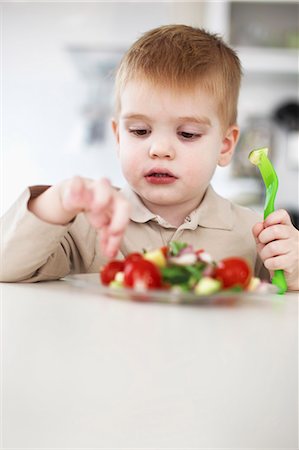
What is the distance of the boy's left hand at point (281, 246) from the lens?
3.35 feet

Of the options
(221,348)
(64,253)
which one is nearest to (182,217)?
(64,253)

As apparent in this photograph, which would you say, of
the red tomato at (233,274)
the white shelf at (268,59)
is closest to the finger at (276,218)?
the red tomato at (233,274)

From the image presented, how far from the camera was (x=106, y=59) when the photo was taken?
430 cm

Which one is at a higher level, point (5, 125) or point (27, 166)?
point (5, 125)

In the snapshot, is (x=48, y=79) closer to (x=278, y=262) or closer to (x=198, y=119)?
(x=198, y=119)

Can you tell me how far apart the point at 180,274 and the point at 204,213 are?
0.56 meters

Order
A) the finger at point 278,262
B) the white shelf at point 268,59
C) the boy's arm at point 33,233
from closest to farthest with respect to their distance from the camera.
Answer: the boy's arm at point 33,233 < the finger at point 278,262 < the white shelf at point 268,59

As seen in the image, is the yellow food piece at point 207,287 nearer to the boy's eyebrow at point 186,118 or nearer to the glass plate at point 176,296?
the glass plate at point 176,296

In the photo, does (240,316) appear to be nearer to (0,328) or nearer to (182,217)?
(0,328)

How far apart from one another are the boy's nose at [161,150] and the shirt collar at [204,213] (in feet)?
0.44

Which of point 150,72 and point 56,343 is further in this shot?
point 150,72

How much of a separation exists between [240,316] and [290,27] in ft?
12.3

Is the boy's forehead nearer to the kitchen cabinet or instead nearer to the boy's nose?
the boy's nose

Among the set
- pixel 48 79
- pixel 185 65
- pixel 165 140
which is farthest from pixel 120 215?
pixel 48 79
